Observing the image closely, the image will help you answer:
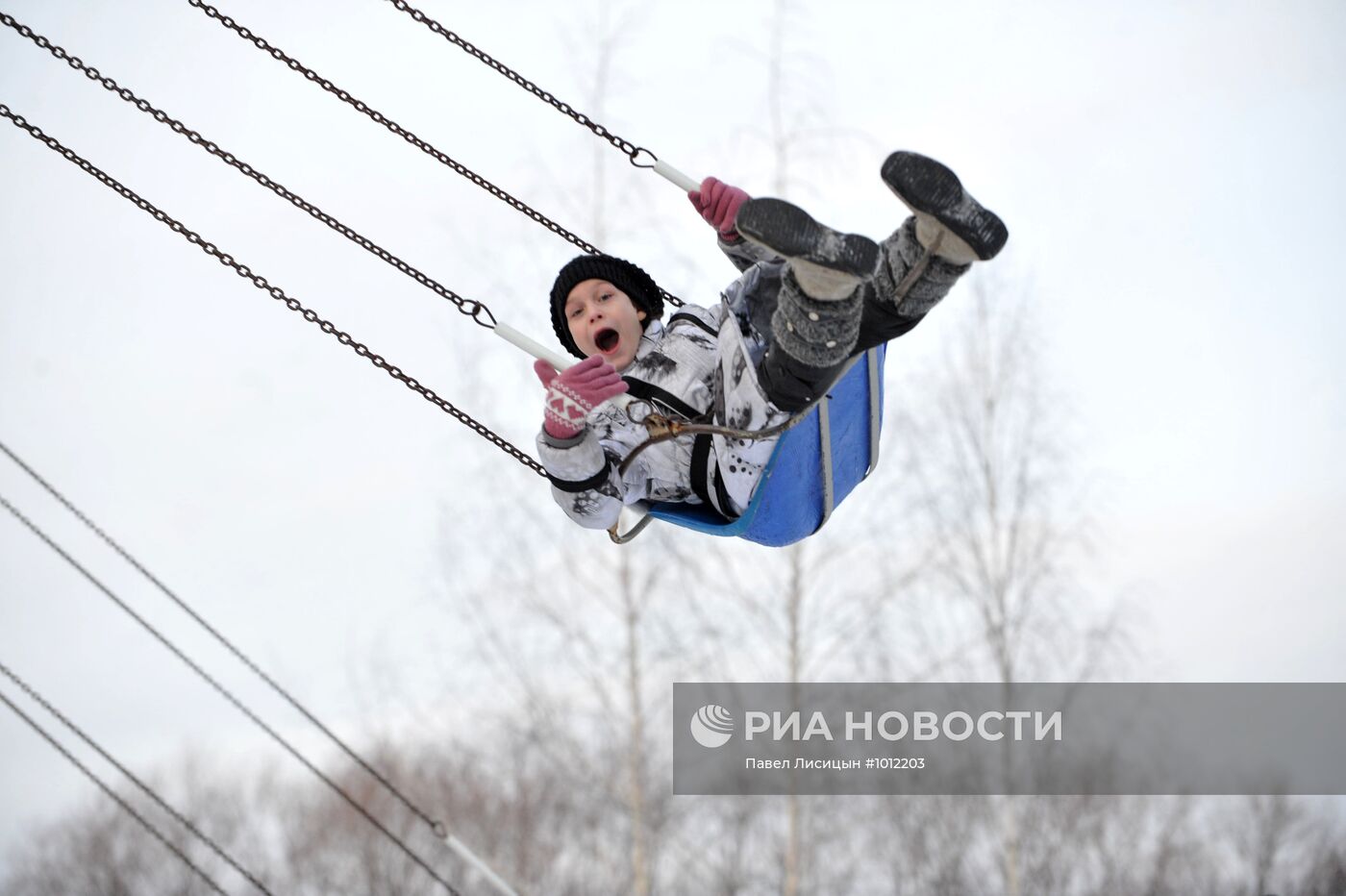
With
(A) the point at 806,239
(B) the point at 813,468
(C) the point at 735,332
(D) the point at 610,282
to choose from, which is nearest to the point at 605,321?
(D) the point at 610,282

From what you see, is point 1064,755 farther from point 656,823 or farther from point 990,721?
point 656,823

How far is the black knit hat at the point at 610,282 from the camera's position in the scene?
3754mm

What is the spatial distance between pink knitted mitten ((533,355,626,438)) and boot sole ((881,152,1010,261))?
2.61 ft

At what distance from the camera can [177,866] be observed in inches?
575

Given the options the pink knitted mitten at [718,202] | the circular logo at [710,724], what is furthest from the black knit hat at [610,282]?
Answer: the circular logo at [710,724]

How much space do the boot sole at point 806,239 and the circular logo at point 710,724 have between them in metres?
5.87

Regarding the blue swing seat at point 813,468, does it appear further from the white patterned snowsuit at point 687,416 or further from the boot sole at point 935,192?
the boot sole at point 935,192

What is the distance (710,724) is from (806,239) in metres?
6.06

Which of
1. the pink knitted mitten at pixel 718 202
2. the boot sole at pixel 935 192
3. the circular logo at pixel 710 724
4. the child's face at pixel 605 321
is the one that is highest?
the circular logo at pixel 710 724

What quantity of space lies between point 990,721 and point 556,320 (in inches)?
223

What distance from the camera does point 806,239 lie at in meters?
2.75

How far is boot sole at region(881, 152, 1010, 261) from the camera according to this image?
282cm

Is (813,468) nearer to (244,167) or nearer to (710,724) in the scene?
(244,167)

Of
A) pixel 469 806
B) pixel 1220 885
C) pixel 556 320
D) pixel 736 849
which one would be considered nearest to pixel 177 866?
pixel 469 806
